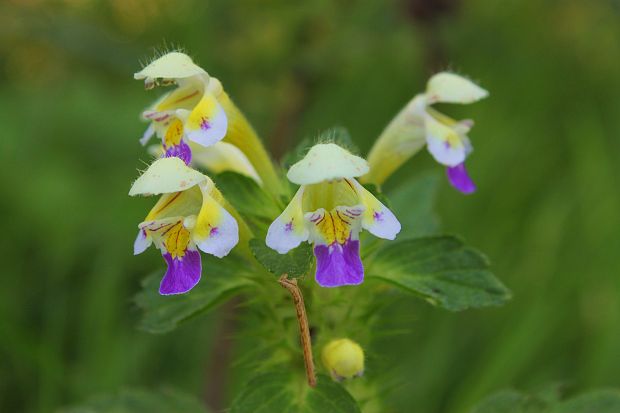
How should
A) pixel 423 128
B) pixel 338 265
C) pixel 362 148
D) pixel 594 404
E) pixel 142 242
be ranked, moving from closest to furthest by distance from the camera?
pixel 338 265
pixel 142 242
pixel 594 404
pixel 423 128
pixel 362 148

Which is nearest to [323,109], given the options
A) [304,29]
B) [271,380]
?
[304,29]

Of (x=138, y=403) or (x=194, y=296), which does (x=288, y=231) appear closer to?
(x=194, y=296)

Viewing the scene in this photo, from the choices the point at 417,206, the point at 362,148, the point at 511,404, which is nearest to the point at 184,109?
the point at 417,206

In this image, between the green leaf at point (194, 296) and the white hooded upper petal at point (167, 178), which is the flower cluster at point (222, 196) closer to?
the white hooded upper petal at point (167, 178)

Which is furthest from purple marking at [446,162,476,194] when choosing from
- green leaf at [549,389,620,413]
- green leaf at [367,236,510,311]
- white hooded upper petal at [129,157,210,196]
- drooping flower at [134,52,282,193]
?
white hooded upper petal at [129,157,210,196]

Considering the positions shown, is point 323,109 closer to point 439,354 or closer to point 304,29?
point 304,29

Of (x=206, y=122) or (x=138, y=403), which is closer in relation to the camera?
(x=206, y=122)

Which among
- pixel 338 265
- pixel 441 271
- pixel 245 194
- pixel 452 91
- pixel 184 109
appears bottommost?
pixel 338 265

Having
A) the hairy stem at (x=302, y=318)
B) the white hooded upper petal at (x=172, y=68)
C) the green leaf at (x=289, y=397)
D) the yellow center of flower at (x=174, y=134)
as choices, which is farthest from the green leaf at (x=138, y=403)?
the white hooded upper petal at (x=172, y=68)
